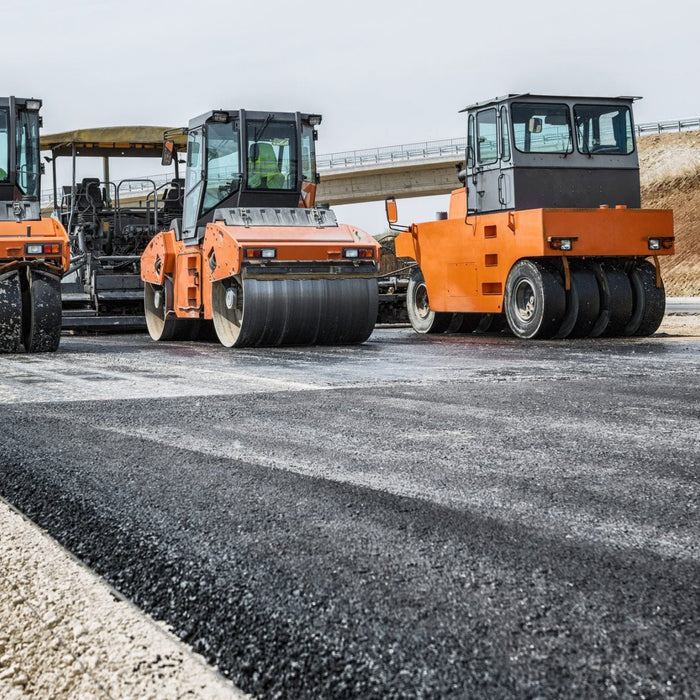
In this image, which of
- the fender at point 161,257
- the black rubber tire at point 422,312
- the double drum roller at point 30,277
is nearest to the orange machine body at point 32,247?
the double drum roller at point 30,277

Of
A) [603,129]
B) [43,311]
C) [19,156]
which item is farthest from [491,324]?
[19,156]

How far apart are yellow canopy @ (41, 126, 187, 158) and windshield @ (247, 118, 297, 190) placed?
11.2ft

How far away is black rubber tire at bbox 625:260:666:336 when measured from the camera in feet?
40.0

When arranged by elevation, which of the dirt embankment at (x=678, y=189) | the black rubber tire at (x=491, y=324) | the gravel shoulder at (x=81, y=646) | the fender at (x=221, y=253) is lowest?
the gravel shoulder at (x=81, y=646)

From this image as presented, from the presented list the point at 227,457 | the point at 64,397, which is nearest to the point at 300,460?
the point at 227,457

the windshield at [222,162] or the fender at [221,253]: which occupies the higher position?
the windshield at [222,162]

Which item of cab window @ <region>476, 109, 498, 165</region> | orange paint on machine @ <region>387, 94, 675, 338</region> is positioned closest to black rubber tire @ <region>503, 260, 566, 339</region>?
orange paint on machine @ <region>387, 94, 675, 338</region>

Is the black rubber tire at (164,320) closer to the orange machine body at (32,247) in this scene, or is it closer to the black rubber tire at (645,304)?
the orange machine body at (32,247)

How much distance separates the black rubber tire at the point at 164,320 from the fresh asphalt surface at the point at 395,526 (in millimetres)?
7675

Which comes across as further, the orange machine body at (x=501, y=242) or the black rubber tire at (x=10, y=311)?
the orange machine body at (x=501, y=242)

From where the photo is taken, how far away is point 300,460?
399 centimetres

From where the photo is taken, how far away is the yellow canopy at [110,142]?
16.0 meters

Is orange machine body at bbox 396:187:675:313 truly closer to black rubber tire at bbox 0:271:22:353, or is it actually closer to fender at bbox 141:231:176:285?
fender at bbox 141:231:176:285

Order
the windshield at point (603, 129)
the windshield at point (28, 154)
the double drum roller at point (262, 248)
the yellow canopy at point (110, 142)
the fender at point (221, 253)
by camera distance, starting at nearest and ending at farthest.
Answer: the fender at point (221, 253) → the double drum roller at point (262, 248) → the windshield at point (28, 154) → the windshield at point (603, 129) → the yellow canopy at point (110, 142)
